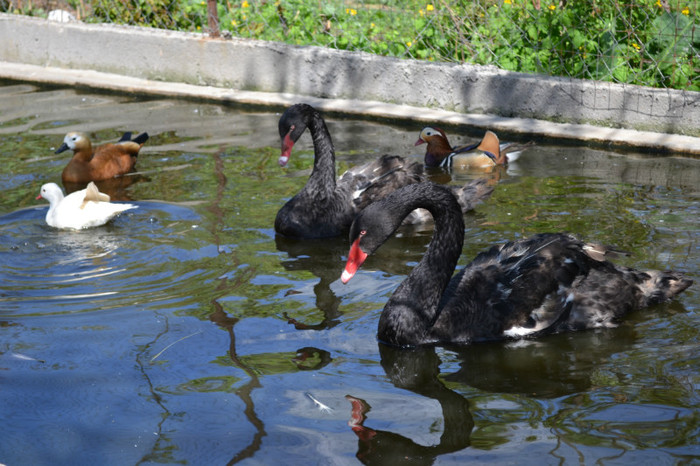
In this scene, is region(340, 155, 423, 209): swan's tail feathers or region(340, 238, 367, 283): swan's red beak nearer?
region(340, 238, 367, 283): swan's red beak

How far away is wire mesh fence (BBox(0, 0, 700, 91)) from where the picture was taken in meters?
9.97

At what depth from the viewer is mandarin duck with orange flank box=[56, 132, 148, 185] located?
9227 millimetres

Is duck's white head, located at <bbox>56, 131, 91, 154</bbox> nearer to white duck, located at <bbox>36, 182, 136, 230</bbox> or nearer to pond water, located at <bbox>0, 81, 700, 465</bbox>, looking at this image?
pond water, located at <bbox>0, 81, 700, 465</bbox>

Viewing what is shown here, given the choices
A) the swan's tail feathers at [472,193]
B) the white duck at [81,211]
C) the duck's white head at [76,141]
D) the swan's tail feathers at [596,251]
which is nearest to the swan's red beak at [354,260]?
the swan's tail feathers at [596,251]

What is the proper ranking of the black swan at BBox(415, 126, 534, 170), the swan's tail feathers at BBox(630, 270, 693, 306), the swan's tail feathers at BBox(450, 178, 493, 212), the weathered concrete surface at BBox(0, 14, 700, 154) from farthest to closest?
the weathered concrete surface at BBox(0, 14, 700, 154) → the black swan at BBox(415, 126, 534, 170) → the swan's tail feathers at BBox(450, 178, 493, 212) → the swan's tail feathers at BBox(630, 270, 693, 306)

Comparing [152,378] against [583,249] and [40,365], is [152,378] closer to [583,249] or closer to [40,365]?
[40,365]

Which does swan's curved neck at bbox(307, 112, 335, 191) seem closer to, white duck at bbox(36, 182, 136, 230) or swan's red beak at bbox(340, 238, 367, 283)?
white duck at bbox(36, 182, 136, 230)

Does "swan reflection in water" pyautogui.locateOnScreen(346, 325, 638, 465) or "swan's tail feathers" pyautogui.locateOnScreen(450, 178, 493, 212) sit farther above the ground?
"swan's tail feathers" pyautogui.locateOnScreen(450, 178, 493, 212)

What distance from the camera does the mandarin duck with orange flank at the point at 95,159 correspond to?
9.23 m

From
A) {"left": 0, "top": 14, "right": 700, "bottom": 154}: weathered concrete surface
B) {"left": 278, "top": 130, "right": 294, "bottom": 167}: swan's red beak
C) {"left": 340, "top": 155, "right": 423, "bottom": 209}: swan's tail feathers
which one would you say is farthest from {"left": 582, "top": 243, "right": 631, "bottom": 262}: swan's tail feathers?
{"left": 0, "top": 14, "right": 700, "bottom": 154}: weathered concrete surface

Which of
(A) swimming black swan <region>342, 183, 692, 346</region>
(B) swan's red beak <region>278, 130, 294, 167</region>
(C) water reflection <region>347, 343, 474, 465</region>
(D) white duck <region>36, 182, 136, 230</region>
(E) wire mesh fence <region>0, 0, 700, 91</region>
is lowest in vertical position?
(C) water reflection <region>347, 343, 474, 465</region>

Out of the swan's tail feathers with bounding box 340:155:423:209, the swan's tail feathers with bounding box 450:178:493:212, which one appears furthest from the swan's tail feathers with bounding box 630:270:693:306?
the swan's tail feathers with bounding box 340:155:423:209

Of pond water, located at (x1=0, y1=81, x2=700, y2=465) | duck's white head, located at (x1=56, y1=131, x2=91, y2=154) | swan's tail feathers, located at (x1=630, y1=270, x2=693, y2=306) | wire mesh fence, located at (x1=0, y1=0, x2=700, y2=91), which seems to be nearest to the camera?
pond water, located at (x1=0, y1=81, x2=700, y2=465)

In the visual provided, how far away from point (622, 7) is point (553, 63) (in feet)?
3.34
